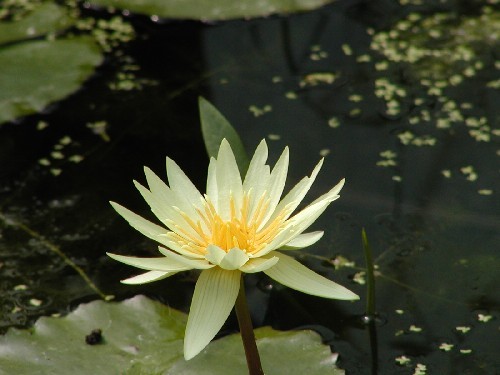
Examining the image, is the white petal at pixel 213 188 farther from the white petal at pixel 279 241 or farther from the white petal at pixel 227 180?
the white petal at pixel 279 241

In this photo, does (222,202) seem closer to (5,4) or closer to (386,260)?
(386,260)

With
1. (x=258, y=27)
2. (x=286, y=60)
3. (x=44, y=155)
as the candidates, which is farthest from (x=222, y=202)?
(x=258, y=27)

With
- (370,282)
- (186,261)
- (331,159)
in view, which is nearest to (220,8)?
(331,159)

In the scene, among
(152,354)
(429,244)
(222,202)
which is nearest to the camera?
(222,202)

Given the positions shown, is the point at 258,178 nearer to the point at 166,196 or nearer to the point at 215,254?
the point at 166,196

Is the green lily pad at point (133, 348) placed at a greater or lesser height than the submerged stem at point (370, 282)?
lesser

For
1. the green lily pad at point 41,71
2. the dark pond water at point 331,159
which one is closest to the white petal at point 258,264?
the dark pond water at point 331,159

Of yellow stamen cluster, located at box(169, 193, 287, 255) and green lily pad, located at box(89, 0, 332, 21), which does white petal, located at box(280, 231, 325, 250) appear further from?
green lily pad, located at box(89, 0, 332, 21)
